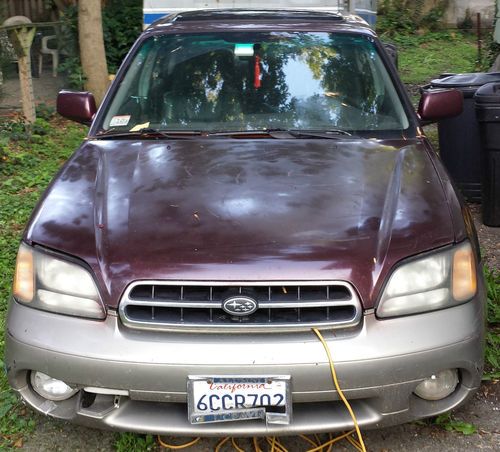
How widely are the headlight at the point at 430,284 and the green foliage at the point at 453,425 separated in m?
0.66

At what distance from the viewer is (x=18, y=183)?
6504 millimetres

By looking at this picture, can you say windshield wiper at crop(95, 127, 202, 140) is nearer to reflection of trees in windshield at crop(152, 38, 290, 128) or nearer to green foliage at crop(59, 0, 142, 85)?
reflection of trees in windshield at crop(152, 38, 290, 128)

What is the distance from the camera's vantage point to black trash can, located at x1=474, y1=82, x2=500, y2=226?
194 inches

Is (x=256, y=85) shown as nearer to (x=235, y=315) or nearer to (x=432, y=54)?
(x=235, y=315)

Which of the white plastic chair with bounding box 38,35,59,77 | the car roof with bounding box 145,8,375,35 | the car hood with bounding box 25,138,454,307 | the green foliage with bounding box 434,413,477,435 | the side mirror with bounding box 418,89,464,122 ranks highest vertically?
the car roof with bounding box 145,8,375,35

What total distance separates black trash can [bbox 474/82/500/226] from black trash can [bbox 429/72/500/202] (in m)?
0.47

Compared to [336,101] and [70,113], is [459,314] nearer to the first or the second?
[336,101]

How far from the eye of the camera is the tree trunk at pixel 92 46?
917cm

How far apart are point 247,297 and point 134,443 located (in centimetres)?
92

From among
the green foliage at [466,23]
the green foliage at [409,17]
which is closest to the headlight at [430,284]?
the green foliage at [409,17]

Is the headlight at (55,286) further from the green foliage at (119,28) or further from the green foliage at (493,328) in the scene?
the green foliage at (119,28)

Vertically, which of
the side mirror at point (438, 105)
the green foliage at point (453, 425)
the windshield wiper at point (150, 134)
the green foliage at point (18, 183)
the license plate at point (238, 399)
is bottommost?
the green foliage at point (18, 183)

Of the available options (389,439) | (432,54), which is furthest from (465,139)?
(432,54)

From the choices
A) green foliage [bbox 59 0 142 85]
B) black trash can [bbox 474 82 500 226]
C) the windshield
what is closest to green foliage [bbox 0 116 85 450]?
the windshield
